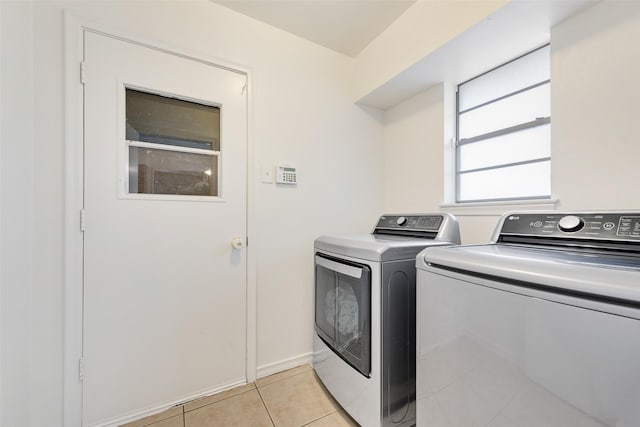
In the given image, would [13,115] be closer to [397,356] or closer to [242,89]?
[242,89]

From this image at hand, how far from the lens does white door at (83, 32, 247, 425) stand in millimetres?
1329

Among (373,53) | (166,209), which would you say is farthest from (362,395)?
(373,53)

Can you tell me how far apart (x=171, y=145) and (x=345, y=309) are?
4.56ft

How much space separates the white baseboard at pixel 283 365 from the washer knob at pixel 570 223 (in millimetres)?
1706

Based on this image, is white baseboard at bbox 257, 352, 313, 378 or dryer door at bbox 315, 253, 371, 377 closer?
dryer door at bbox 315, 253, 371, 377

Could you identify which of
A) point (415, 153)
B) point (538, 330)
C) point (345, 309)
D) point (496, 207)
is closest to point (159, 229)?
point (345, 309)

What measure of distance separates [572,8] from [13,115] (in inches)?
101

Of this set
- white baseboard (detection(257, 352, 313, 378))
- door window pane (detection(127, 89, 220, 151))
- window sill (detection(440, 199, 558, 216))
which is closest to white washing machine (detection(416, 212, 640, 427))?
window sill (detection(440, 199, 558, 216))

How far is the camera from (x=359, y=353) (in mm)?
1255

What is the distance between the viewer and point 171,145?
153 cm

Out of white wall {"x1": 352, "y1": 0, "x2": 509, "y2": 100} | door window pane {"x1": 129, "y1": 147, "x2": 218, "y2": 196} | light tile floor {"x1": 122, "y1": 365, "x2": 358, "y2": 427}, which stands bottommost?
light tile floor {"x1": 122, "y1": 365, "x2": 358, "y2": 427}

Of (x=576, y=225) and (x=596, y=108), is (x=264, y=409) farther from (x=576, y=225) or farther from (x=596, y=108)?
(x=596, y=108)

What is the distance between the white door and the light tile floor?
82mm

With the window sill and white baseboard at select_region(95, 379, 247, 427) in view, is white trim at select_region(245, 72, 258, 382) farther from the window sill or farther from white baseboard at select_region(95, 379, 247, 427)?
the window sill
